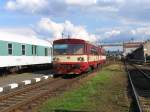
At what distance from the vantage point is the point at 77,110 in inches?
454

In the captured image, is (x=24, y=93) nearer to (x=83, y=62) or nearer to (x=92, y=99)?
(x=92, y=99)

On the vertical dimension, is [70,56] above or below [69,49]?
below

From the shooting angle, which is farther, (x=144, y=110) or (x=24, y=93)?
(x=24, y=93)

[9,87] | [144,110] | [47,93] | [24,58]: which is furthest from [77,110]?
[24,58]

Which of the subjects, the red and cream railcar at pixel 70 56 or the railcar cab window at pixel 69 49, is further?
the railcar cab window at pixel 69 49

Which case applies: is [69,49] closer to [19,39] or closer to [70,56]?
[70,56]

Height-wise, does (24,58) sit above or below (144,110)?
above

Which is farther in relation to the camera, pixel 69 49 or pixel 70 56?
pixel 69 49

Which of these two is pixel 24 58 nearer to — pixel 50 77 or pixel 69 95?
pixel 50 77

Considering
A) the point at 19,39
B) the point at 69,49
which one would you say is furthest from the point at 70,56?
the point at 19,39

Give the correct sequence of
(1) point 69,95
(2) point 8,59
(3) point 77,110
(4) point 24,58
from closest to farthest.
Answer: (3) point 77,110
(1) point 69,95
(2) point 8,59
(4) point 24,58

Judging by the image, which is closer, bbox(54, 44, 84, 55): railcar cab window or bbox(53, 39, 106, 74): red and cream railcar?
bbox(53, 39, 106, 74): red and cream railcar

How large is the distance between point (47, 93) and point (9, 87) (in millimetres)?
2861

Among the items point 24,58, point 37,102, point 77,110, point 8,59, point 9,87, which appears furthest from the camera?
point 24,58
